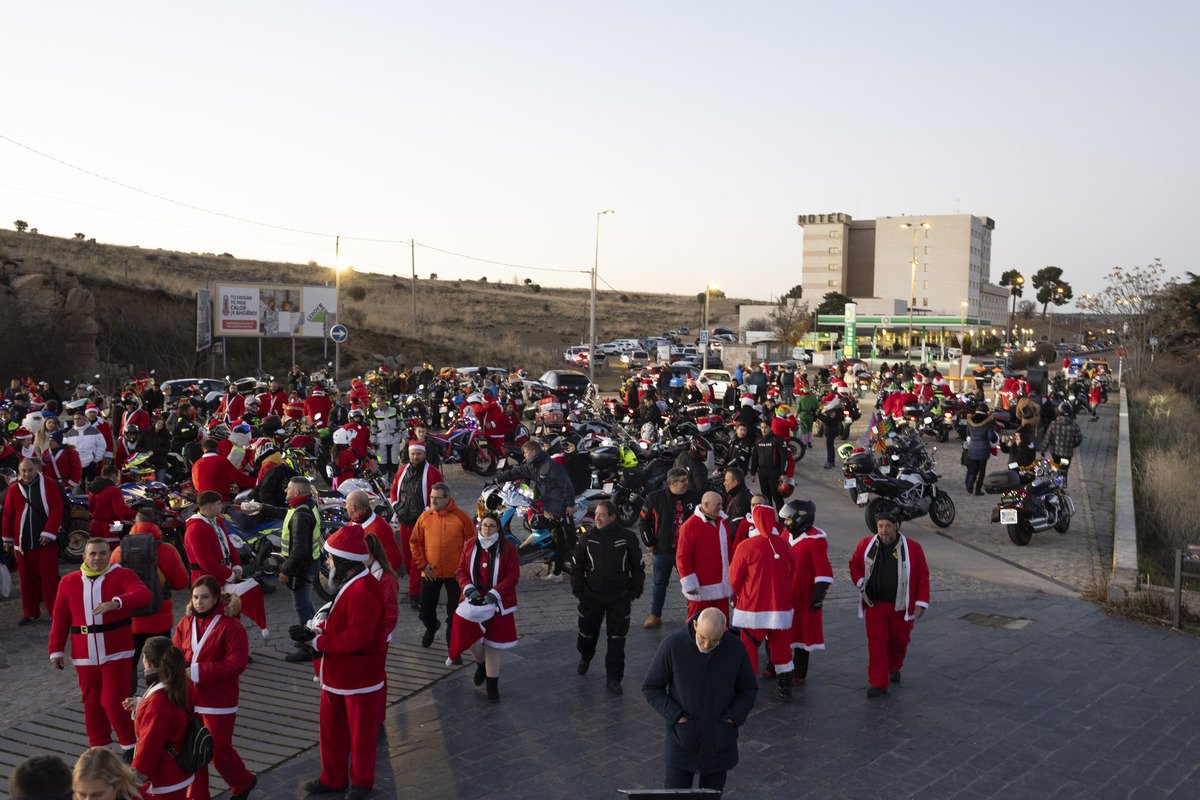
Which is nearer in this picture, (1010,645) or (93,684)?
(93,684)

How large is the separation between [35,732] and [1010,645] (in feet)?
27.6

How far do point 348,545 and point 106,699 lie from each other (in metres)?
2.13

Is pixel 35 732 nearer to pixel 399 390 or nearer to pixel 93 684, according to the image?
pixel 93 684

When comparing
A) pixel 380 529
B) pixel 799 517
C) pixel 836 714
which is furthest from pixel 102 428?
pixel 836 714

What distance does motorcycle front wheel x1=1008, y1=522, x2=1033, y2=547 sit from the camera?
1379 cm

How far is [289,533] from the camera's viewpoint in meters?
7.98

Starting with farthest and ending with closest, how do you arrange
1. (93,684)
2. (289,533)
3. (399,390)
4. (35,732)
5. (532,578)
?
1. (399,390)
2. (532,578)
3. (289,533)
4. (35,732)
5. (93,684)

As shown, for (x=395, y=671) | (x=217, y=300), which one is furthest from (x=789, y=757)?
(x=217, y=300)

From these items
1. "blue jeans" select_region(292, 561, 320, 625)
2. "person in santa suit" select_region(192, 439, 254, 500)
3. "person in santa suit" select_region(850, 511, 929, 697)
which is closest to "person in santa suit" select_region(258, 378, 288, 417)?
"person in santa suit" select_region(192, 439, 254, 500)

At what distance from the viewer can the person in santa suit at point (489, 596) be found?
285 inches

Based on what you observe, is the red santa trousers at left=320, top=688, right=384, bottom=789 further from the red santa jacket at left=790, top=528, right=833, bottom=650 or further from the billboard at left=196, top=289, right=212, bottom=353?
the billboard at left=196, top=289, right=212, bottom=353

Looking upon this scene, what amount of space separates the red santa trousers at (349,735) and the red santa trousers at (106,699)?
1.45m

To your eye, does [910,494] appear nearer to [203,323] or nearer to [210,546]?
[210,546]

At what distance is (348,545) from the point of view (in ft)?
18.6
